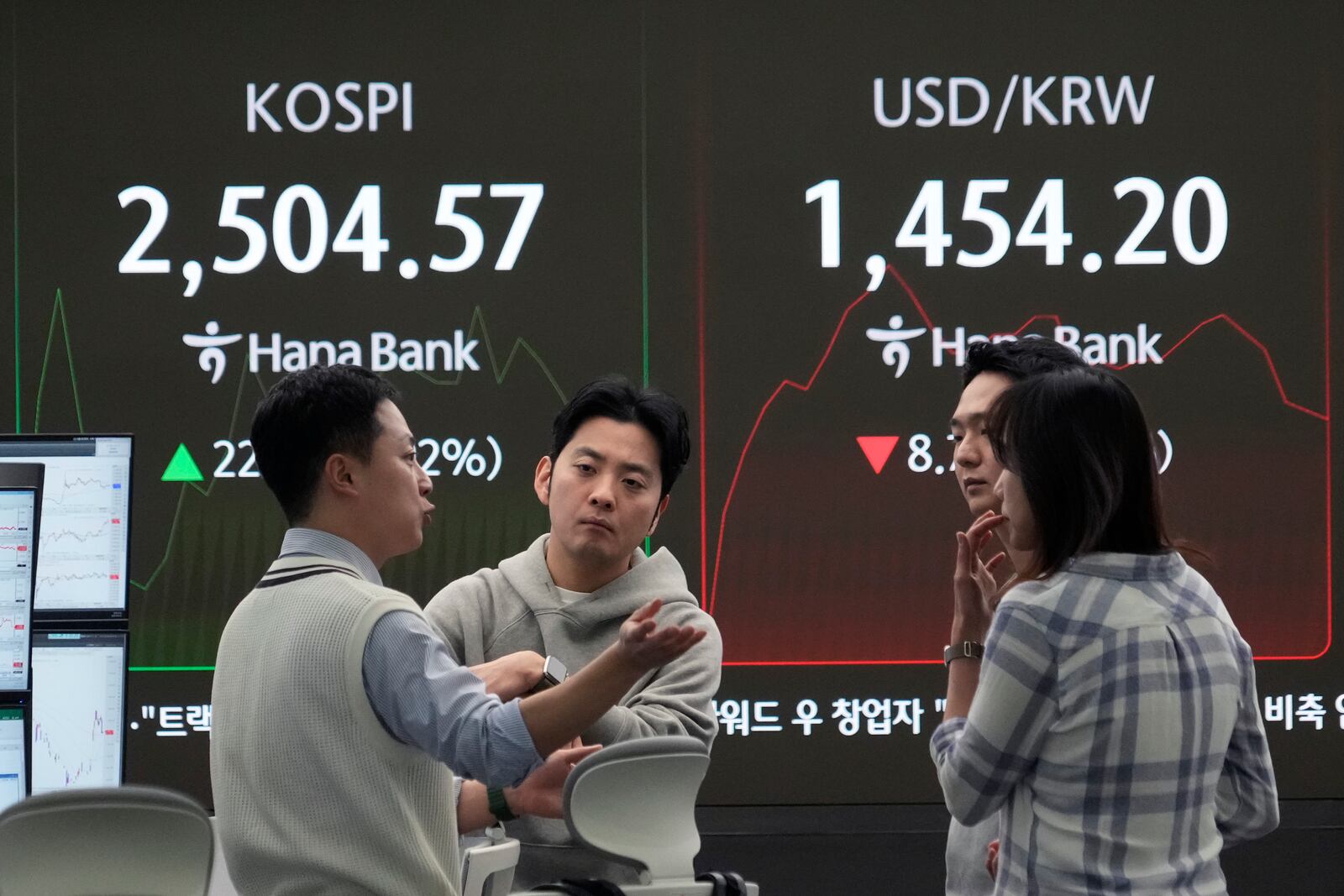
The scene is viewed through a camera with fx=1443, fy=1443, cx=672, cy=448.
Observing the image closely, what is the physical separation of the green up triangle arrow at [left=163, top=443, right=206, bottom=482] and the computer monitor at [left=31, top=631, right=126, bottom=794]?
1.14 metres

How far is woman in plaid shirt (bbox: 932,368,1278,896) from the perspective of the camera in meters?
1.46

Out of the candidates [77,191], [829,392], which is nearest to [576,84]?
[829,392]

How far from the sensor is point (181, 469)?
383 cm

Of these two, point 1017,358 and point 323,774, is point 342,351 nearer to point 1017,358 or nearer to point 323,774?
point 1017,358

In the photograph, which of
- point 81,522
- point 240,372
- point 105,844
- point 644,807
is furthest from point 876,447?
point 105,844

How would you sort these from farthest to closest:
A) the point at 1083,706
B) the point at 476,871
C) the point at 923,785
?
the point at 923,785, the point at 476,871, the point at 1083,706

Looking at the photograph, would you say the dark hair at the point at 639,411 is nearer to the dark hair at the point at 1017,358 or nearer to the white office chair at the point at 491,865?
the dark hair at the point at 1017,358

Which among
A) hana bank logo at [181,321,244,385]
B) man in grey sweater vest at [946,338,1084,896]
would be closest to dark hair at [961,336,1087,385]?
man in grey sweater vest at [946,338,1084,896]

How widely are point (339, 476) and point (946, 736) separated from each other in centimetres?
75

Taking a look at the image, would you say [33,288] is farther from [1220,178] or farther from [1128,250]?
[1220,178]

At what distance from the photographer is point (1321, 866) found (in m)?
3.83

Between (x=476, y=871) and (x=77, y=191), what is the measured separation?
2.72 metres

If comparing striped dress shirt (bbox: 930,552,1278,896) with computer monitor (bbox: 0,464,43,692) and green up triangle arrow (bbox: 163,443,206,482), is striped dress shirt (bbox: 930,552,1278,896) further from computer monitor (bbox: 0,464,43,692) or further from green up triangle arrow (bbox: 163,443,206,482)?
green up triangle arrow (bbox: 163,443,206,482)

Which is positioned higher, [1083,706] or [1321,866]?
[1083,706]
